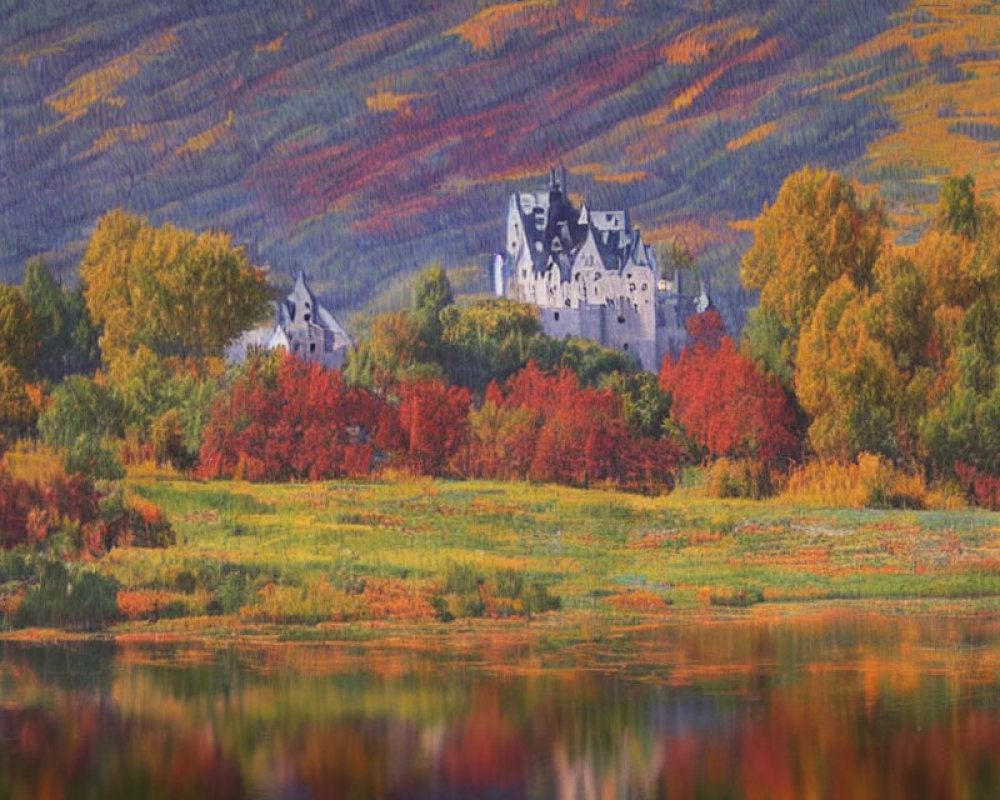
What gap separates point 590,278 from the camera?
26688mm

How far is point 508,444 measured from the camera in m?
21.4

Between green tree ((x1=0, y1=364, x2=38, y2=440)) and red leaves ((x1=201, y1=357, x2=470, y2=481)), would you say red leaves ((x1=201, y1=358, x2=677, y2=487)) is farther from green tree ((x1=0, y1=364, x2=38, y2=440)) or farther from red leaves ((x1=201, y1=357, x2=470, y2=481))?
green tree ((x1=0, y1=364, x2=38, y2=440))

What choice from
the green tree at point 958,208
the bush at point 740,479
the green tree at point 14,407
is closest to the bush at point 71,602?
the green tree at point 14,407

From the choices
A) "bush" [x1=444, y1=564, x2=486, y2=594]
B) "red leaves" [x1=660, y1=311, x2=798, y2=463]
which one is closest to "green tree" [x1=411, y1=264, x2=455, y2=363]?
"red leaves" [x1=660, y1=311, x2=798, y2=463]

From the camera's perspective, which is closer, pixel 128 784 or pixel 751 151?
pixel 128 784

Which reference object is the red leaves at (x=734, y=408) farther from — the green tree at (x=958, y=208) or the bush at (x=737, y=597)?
the bush at (x=737, y=597)

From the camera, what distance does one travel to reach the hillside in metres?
23.1

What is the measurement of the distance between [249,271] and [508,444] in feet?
14.4

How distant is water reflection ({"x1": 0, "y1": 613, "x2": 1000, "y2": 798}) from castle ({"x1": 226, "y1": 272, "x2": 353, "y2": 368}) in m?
8.62

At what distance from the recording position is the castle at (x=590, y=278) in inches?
947

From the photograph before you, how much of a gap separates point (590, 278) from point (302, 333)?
15.8 ft

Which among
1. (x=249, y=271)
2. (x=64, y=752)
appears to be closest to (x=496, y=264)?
(x=249, y=271)

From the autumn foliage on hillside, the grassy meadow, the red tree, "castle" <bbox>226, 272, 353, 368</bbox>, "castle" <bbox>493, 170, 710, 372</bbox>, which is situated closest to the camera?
the grassy meadow

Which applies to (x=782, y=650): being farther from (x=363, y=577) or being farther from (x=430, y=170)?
(x=430, y=170)
